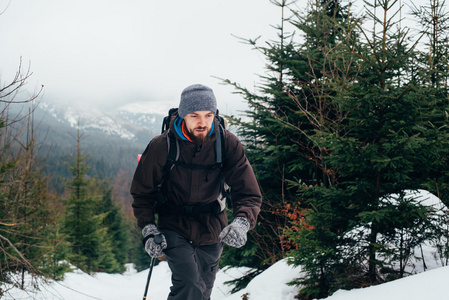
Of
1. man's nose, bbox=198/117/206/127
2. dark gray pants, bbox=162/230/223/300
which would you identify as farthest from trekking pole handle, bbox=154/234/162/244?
man's nose, bbox=198/117/206/127

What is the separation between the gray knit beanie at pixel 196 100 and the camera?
9.00 ft

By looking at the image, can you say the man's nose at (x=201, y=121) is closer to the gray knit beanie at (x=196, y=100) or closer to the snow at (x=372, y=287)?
the gray knit beanie at (x=196, y=100)

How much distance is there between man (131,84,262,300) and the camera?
107 inches

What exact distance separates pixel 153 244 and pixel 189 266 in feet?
1.21

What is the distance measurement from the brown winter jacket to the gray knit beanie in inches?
7.0

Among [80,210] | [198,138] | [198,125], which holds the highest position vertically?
[198,125]

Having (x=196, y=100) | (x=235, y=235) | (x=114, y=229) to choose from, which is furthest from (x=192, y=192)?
(x=114, y=229)

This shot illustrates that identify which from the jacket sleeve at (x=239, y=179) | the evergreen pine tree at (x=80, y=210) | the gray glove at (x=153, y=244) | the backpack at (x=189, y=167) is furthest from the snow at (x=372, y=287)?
the evergreen pine tree at (x=80, y=210)

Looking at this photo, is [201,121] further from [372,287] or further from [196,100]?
[372,287]

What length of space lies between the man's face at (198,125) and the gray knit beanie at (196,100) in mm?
52

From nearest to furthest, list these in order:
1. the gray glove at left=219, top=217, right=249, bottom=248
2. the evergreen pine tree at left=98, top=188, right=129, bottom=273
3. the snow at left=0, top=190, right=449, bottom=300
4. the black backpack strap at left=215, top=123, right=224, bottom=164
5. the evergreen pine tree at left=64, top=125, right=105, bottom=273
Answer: the gray glove at left=219, top=217, right=249, bottom=248, the black backpack strap at left=215, top=123, right=224, bottom=164, the snow at left=0, top=190, right=449, bottom=300, the evergreen pine tree at left=64, top=125, right=105, bottom=273, the evergreen pine tree at left=98, top=188, right=129, bottom=273

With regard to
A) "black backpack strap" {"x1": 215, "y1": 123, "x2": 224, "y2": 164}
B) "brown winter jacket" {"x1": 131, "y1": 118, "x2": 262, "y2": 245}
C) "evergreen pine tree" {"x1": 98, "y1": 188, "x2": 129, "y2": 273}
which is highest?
"black backpack strap" {"x1": 215, "y1": 123, "x2": 224, "y2": 164}

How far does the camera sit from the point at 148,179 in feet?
9.02

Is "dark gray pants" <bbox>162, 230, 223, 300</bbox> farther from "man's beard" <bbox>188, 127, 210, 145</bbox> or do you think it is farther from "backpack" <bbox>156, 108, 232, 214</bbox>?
"man's beard" <bbox>188, 127, 210, 145</bbox>
